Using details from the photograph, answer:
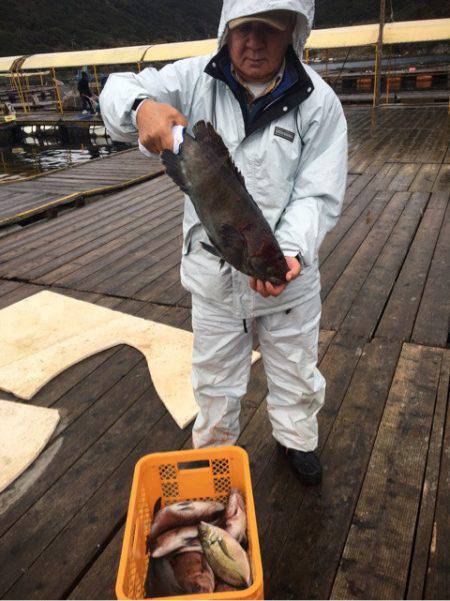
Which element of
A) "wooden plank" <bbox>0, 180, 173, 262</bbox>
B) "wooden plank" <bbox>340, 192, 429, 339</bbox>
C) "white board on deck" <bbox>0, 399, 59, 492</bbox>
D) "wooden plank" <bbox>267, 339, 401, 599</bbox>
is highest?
"wooden plank" <bbox>0, 180, 173, 262</bbox>

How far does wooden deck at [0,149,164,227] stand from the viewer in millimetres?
8539

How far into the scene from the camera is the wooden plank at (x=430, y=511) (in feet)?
6.69

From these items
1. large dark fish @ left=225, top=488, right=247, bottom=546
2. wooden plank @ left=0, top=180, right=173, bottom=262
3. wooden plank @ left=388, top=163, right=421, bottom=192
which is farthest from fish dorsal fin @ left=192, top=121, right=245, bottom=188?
wooden plank @ left=388, top=163, right=421, bottom=192

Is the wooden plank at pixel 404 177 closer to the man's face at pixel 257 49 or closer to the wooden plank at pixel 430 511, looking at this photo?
the wooden plank at pixel 430 511

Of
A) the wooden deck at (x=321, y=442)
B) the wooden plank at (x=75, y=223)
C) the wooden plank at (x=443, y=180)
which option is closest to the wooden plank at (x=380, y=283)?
the wooden deck at (x=321, y=442)

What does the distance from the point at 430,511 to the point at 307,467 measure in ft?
2.25

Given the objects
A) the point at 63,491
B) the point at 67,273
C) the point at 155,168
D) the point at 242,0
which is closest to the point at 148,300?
the point at 67,273

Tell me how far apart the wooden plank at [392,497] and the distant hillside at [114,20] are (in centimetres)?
7643

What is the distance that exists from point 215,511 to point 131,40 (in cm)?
12063

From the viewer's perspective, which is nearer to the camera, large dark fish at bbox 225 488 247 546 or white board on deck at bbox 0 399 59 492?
large dark fish at bbox 225 488 247 546

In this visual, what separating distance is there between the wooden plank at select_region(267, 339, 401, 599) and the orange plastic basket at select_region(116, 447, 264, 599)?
52cm

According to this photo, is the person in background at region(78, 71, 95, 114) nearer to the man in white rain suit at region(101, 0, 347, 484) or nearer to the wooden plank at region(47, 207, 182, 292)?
the wooden plank at region(47, 207, 182, 292)

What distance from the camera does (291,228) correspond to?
6.70 ft

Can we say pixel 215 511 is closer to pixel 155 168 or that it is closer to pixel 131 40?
pixel 155 168
